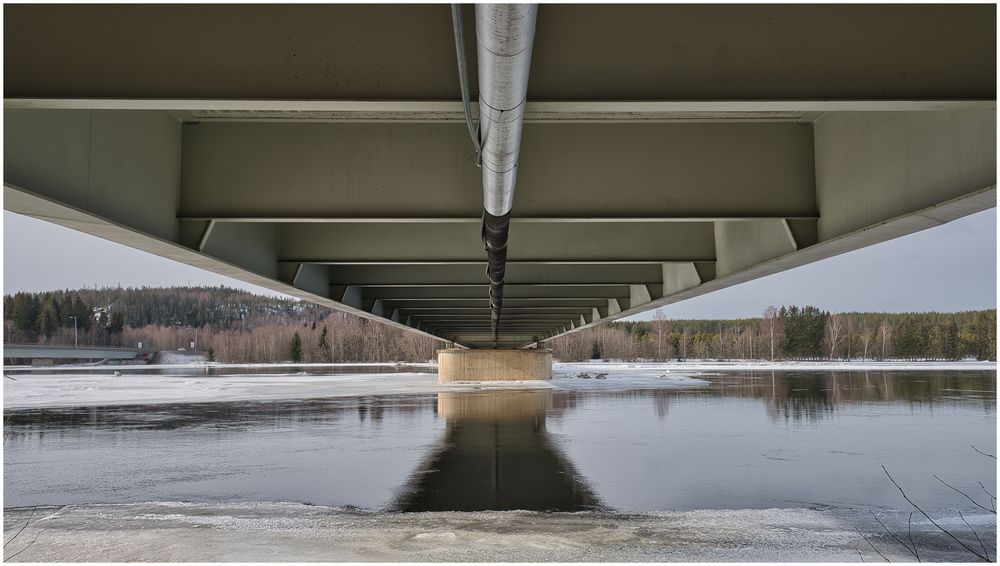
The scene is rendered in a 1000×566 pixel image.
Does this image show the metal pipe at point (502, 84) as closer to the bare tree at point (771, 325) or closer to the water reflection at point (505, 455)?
the water reflection at point (505, 455)

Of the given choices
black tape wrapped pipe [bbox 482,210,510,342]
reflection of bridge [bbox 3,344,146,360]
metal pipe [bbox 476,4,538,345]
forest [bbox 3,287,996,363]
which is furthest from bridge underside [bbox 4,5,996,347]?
forest [bbox 3,287,996,363]

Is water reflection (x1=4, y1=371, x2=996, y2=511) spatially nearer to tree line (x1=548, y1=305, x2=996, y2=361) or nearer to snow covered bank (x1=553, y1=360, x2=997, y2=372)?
snow covered bank (x1=553, y1=360, x2=997, y2=372)

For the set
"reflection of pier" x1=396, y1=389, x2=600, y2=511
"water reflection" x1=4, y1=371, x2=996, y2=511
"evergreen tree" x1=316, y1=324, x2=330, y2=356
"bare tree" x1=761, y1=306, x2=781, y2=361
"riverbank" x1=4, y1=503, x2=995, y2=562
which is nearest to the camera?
"riverbank" x1=4, y1=503, x2=995, y2=562

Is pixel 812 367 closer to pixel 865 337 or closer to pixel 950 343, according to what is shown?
pixel 950 343

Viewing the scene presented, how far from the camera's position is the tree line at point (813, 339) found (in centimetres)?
15425

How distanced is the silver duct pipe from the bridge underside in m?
0.64

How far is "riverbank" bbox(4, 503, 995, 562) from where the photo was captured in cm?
977

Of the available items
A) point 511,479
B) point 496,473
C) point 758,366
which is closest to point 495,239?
point 511,479

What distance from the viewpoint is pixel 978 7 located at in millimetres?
6445

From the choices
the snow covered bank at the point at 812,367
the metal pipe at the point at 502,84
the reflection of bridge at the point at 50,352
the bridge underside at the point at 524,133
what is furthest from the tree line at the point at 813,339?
the metal pipe at the point at 502,84

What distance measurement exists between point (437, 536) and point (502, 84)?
Result: 7.65 metres

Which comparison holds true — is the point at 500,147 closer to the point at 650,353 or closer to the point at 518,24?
the point at 518,24

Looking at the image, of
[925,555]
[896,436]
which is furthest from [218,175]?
[896,436]

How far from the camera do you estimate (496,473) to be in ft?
53.7
